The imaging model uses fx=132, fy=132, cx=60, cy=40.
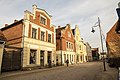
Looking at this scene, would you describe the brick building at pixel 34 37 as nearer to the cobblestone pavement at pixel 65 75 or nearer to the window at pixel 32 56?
the window at pixel 32 56

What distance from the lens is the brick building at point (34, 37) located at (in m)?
21.4

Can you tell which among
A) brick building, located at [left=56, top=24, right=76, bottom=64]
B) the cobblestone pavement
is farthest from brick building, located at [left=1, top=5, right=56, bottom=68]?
the cobblestone pavement

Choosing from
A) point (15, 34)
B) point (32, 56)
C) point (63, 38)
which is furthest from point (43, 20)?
point (63, 38)

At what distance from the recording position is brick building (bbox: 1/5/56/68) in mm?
21359

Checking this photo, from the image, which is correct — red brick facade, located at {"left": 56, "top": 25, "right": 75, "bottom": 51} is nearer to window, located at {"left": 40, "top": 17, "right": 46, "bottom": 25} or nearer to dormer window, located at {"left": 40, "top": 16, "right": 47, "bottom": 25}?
dormer window, located at {"left": 40, "top": 16, "right": 47, "bottom": 25}

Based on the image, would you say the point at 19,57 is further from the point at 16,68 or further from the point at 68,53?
the point at 68,53

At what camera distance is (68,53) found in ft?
117

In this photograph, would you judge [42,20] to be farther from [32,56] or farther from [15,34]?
[32,56]

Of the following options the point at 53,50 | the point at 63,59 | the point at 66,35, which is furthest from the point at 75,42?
the point at 53,50

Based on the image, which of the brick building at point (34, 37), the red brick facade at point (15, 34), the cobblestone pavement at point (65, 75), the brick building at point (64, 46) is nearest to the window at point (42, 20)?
the brick building at point (34, 37)

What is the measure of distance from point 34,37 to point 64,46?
12256 mm

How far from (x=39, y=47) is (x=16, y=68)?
5.80 m

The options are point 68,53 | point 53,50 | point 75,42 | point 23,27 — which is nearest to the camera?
point 23,27

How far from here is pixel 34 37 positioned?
925 inches
